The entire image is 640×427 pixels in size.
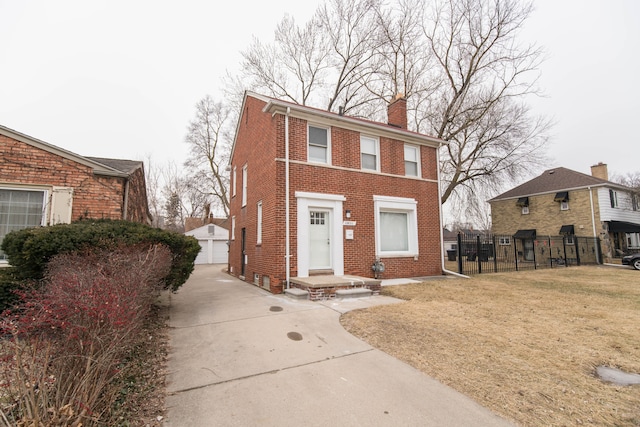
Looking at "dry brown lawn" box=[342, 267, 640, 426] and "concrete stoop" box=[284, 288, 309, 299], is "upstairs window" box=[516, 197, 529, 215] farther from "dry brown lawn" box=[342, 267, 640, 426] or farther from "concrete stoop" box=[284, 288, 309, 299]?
"concrete stoop" box=[284, 288, 309, 299]

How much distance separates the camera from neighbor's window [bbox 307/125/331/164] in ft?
31.3

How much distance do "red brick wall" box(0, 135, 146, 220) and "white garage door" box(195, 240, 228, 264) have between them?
63.2 feet

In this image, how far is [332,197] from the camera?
9328 mm

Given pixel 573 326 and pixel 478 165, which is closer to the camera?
pixel 573 326

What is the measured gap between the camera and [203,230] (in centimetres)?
2611

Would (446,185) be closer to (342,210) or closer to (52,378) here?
(342,210)

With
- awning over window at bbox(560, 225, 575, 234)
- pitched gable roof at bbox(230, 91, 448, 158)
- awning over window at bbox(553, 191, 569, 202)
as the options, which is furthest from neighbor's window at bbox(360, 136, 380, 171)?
awning over window at bbox(560, 225, 575, 234)

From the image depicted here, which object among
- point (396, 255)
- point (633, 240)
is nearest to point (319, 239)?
point (396, 255)

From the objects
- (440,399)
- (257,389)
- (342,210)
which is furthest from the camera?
(342,210)

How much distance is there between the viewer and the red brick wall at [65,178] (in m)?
6.72

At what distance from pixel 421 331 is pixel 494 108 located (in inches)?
795

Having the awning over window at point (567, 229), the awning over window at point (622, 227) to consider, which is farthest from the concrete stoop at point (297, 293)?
the awning over window at point (622, 227)

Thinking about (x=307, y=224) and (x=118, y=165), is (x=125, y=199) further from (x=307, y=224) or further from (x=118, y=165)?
(x=307, y=224)

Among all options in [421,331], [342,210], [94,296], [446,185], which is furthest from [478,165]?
[94,296]
